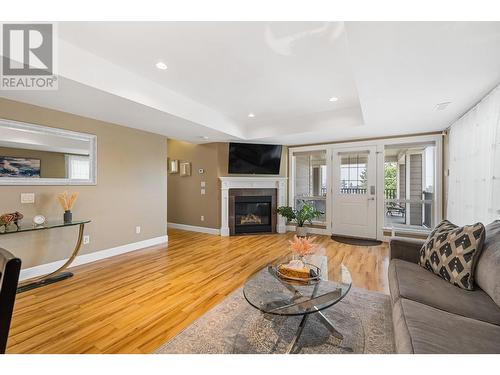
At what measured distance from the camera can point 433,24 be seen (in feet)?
4.60

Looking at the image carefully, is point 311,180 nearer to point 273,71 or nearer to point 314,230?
point 314,230

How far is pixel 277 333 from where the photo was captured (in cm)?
170

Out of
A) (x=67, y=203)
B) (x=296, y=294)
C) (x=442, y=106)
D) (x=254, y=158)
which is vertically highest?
(x=442, y=106)

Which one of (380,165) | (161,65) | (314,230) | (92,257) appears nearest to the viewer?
(161,65)

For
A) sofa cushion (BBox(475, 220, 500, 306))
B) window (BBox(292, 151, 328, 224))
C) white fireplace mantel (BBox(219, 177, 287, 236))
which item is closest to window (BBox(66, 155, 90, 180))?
white fireplace mantel (BBox(219, 177, 287, 236))

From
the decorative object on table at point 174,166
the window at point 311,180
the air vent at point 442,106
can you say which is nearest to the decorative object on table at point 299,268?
the air vent at point 442,106

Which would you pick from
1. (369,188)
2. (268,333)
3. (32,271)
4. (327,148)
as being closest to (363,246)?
(369,188)

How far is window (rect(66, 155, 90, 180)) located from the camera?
3.17 m

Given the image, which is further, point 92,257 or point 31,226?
point 92,257

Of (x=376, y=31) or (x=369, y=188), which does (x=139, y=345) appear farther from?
(x=369, y=188)

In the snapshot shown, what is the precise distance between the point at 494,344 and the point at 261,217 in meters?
4.64

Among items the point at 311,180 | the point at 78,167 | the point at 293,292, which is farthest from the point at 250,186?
the point at 293,292

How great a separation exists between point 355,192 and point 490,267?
3.62 metres

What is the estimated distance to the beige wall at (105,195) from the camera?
9.02 feet
